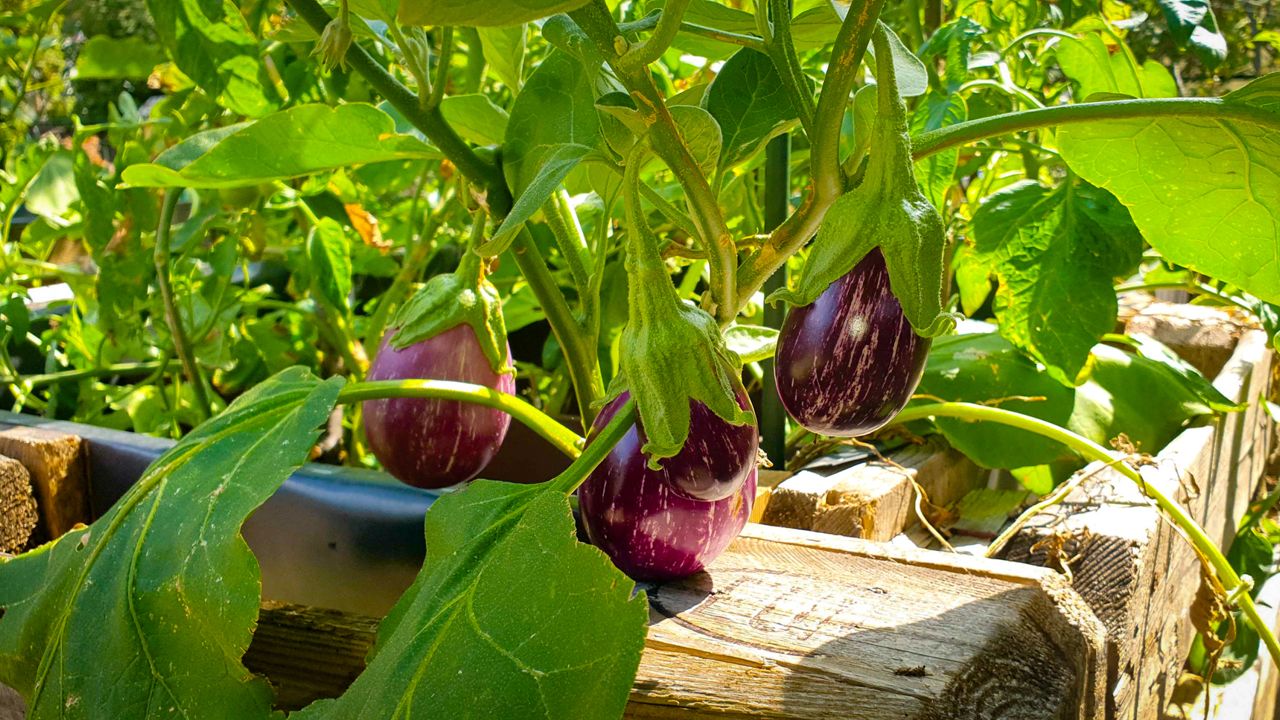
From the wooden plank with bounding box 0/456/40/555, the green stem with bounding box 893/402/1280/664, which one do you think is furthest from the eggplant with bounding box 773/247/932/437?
the wooden plank with bounding box 0/456/40/555

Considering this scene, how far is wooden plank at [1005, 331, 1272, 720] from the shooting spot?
494mm

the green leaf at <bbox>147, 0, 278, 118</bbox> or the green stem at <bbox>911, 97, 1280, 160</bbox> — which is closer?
the green stem at <bbox>911, 97, 1280, 160</bbox>

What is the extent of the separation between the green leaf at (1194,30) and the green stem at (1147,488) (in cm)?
29

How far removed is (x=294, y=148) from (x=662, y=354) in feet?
0.77

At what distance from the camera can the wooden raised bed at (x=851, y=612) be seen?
0.35m

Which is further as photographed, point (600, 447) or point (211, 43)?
point (211, 43)

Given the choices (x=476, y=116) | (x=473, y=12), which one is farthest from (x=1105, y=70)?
(x=473, y=12)

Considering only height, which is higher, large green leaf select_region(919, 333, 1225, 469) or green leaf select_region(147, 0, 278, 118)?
green leaf select_region(147, 0, 278, 118)

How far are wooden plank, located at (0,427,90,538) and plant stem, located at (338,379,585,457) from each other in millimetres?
271

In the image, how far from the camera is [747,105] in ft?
1.30

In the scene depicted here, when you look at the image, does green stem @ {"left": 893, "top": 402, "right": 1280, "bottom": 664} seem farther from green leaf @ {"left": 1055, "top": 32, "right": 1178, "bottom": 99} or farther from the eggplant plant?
green leaf @ {"left": 1055, "top": 32, "right": 1178, "bottom": 99}

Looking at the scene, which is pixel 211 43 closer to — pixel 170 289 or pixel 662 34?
pixel 170 289

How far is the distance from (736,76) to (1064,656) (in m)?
0.23

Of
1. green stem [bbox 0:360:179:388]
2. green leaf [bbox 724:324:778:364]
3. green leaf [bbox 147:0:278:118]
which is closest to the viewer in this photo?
green leaf [bbox 724:324:778:364]
